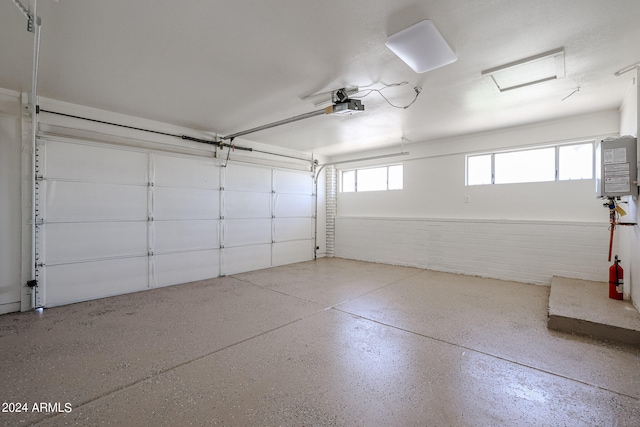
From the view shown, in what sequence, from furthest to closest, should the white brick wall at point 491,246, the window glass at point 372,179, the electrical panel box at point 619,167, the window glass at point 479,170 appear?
1. the window glass at point 372,179
2. the window glass at point 479,170
3. the white brick wall at point 491,246
4. the electrical panel box at point 619,167

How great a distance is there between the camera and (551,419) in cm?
172

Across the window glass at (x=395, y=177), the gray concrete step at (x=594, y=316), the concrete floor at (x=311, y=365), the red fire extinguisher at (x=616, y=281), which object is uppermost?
the window glass at (x=395, y=177)

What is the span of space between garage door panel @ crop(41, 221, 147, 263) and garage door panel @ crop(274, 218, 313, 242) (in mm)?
2721

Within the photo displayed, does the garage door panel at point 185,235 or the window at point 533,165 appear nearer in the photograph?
the window at point 533,165

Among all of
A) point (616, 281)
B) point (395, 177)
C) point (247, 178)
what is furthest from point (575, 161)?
point (247, 178)

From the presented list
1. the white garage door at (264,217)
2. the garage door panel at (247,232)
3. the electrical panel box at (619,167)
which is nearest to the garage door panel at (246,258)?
the white garage door at (264,217)

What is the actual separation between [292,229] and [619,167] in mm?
5545

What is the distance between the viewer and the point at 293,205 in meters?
6.85

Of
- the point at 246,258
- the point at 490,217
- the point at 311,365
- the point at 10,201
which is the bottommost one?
the point at 311,365

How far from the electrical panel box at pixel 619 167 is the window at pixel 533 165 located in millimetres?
1634

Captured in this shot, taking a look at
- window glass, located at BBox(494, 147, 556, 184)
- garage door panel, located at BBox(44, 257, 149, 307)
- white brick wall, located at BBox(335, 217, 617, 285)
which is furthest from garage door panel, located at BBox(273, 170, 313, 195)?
window glass, located at BBox(494, 147, 556, 184)

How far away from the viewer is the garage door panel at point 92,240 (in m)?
3.77

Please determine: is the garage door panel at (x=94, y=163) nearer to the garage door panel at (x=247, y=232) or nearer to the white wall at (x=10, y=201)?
the white wall at (x=10, y=201)

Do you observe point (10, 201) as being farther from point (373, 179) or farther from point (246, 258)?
point (373, 179)
